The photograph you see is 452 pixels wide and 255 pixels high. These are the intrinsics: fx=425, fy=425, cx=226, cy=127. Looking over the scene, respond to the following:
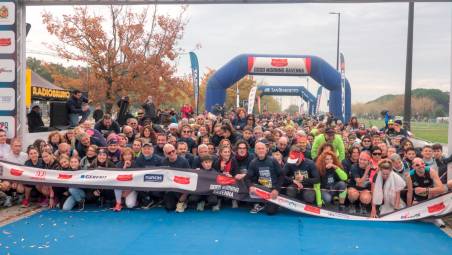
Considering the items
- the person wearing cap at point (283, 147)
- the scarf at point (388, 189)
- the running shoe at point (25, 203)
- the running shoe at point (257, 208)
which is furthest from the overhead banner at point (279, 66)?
the running shoe at point (25, 203)

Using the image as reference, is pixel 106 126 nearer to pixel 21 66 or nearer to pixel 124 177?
pixel 21 66

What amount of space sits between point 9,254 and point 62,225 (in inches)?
56.2

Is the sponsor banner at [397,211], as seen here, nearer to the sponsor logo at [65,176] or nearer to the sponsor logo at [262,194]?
the sponsor logo at [262,194]

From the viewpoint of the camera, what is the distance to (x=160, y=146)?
866 centimetres

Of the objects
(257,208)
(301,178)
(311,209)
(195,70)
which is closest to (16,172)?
(257,208)

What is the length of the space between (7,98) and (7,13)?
1.78 m

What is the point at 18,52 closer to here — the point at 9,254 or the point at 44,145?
the point at 44,145

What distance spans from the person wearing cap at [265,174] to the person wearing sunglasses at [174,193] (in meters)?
1.22

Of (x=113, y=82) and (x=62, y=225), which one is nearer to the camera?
(x=62, y=225)

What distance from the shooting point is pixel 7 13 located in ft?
29.3

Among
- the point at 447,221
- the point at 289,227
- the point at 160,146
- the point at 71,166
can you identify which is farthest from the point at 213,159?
the point at 447,221

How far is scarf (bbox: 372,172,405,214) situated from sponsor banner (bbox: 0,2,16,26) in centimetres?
792

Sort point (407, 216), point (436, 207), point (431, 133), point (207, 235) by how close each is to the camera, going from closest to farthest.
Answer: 1. point (207, 235)
2. point (436, 207)
3. point (407, 216)
4. point (431, 133)

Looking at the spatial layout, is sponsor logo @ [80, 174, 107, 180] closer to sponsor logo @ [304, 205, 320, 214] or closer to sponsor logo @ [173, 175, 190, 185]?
sponsor logo @ [173, 175, 190, 185]
